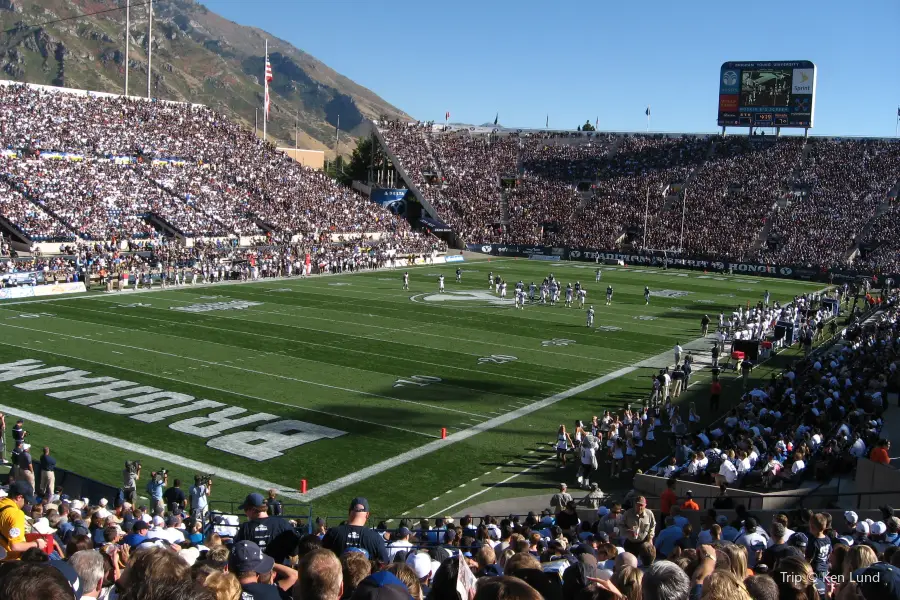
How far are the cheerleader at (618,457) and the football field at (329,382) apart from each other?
4.06 feet

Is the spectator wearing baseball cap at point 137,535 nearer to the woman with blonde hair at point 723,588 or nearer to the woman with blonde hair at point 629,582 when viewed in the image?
the woman with blonde hair at point 629,582

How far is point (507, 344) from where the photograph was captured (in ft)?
97.3

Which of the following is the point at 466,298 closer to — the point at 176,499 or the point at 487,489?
the point at 487,489

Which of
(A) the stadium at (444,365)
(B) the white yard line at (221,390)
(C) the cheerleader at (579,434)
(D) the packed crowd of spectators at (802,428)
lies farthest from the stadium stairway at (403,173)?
(C) the cheerleader at (579,434)

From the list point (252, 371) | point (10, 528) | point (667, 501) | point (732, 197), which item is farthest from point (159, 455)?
point (732, 197)

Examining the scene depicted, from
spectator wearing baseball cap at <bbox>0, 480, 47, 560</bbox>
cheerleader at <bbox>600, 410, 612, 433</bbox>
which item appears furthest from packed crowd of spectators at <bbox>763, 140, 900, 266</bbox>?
spectator wearing baseball cap at <bbox>0, 480, 47, 560</bbox>

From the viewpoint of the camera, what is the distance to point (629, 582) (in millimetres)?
4750

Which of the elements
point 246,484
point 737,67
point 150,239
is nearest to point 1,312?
point 150,239

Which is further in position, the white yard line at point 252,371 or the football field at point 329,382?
the white yard line at point 252,371

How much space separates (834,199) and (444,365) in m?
48.6

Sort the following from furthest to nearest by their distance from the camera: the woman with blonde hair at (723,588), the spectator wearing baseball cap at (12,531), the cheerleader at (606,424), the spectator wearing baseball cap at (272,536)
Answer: the cheerleader at (606,424) → the spectator wearing baseball cap at (12,531) → the spectator wearing baseball cap at (272,536) → the woman with blonde hair at (723,588)

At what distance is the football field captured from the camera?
55.3 feet

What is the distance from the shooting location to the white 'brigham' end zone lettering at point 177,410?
18125 mm

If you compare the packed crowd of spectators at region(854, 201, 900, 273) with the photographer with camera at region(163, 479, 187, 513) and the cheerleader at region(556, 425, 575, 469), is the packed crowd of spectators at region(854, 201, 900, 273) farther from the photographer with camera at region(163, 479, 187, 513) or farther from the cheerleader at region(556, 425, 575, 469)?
the photographer with camera at region(163, 479, 187, 513)
